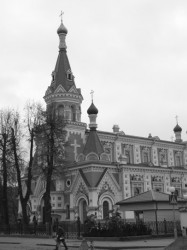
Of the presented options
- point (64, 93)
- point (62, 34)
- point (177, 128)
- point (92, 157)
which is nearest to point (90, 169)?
point (92, 157)

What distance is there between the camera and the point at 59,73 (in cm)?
5056

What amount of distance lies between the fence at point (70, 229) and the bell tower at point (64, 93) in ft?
57.9

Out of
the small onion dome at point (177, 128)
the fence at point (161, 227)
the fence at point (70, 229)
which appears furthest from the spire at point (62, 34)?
the fence at point (161, 227)

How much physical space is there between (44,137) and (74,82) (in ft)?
53.0

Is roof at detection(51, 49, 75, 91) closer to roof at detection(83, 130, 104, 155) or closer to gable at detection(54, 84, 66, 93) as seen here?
gable at detection(54, 84, 66, 93)

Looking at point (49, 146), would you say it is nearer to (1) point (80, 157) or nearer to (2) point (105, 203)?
(1) point (80, 157)

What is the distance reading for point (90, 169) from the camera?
4300cm

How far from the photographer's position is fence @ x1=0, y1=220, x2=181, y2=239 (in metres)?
25.2

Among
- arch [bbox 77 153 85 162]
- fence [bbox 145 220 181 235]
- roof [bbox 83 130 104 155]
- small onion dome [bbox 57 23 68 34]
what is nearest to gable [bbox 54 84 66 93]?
roof [bbox 83 130 104 155]

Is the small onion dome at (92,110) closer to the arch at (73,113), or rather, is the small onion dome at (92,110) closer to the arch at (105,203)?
the arch at (73,113)

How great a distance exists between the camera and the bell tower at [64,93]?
48.8 metres

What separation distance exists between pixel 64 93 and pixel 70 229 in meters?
22.9

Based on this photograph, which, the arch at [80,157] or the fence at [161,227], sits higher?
the arch at [80,157]

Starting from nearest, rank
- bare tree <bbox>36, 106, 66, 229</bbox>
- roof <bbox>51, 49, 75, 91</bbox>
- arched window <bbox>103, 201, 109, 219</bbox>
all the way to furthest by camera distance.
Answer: bare tree <bbox>36, 106, 66, 229</bbox>
arched window <bbox>103, 201, 109, 219</bbox>
roof <bbox>51, 49, 75, 91</bbox>
